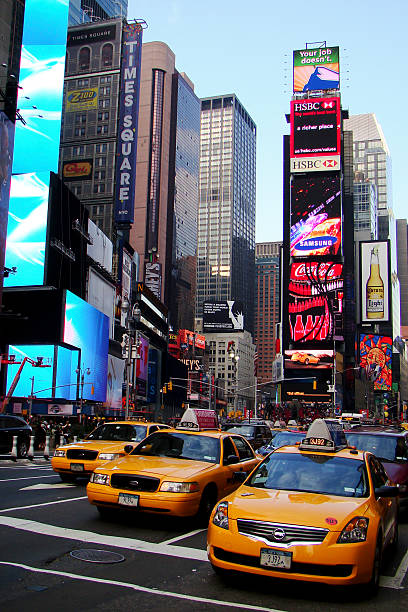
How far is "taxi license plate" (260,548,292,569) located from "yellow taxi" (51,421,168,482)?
7.72m

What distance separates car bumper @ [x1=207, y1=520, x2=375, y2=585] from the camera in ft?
19.9

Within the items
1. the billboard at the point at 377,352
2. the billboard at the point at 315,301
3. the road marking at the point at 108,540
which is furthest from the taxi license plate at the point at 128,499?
the billboard at the point at 377,352

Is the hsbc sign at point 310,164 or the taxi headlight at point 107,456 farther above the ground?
the hsbc sign at point 310,164

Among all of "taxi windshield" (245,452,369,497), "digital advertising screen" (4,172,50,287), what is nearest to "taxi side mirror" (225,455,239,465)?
"taxi windshield" (245,452,369,497)

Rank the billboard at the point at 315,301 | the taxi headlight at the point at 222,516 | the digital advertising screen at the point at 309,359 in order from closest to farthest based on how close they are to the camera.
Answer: the taxi headlight at the point at 222,516
the digital advertising screen at the point at 309,359
the billboard at the point at 315,301

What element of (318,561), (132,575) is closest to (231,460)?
(132,575)

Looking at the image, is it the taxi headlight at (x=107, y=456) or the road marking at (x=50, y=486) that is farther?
the road marking at (x=50, y=486)

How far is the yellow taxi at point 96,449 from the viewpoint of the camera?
14.0 metres

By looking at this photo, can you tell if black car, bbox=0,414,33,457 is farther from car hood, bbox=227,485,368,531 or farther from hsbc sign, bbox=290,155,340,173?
hsbc sign, bbox=290,155,340,173

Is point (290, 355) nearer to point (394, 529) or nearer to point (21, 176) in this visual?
point (21, 176)

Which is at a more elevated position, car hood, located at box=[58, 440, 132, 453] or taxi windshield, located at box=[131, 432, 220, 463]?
taxi windshield, located at box=[131, 432, 220, 463]

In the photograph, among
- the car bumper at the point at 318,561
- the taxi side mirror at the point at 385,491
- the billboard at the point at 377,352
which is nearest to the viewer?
the car bumper at the point at 318,561

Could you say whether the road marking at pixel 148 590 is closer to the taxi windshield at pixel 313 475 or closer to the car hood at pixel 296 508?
the car hood at pixel 296 508

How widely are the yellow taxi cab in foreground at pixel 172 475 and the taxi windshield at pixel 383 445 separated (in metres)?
3.15
